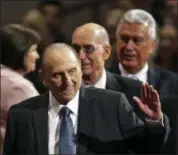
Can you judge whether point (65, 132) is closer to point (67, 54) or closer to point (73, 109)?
point (73, 109)

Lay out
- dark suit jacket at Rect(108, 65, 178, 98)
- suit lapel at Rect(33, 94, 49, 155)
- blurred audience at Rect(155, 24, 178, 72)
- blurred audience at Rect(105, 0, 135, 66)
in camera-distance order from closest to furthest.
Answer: suit lapel at Rect(33, 94, 49, 155)
dark suit jacket at Rect(108, 65, 178, 98)
blurred audience at Rect(105, 0, 135, 66)
blurred audience at Rect(155, 24, 178, 72)

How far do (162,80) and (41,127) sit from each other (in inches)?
56.5

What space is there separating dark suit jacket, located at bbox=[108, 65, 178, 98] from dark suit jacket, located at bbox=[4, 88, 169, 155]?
38.7 inches

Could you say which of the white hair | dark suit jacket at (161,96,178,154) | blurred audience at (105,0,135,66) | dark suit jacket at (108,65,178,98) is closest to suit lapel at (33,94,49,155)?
dark suit jacket at (161,96,178,154)

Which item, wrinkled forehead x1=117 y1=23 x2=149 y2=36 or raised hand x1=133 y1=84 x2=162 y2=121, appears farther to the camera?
wrinkled forehead x1=117 y1=23 x2=149 y2=36

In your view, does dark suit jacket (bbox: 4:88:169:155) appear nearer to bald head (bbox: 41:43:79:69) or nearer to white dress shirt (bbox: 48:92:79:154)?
white dress shirt (bbox: 48:92:79:154)

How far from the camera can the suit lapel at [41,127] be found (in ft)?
13.5

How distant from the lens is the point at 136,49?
548cm

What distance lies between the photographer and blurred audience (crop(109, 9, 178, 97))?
543 centimetres

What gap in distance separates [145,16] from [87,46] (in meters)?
0.82

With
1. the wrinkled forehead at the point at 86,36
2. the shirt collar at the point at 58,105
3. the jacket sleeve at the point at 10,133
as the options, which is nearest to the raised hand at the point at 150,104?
the shirt collar at the point at 58,105

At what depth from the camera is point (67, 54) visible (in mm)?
4203

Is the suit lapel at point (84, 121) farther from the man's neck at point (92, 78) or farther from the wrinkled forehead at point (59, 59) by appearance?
the man's neck at point (92, 78)

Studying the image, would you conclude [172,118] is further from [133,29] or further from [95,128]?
[133,29]
